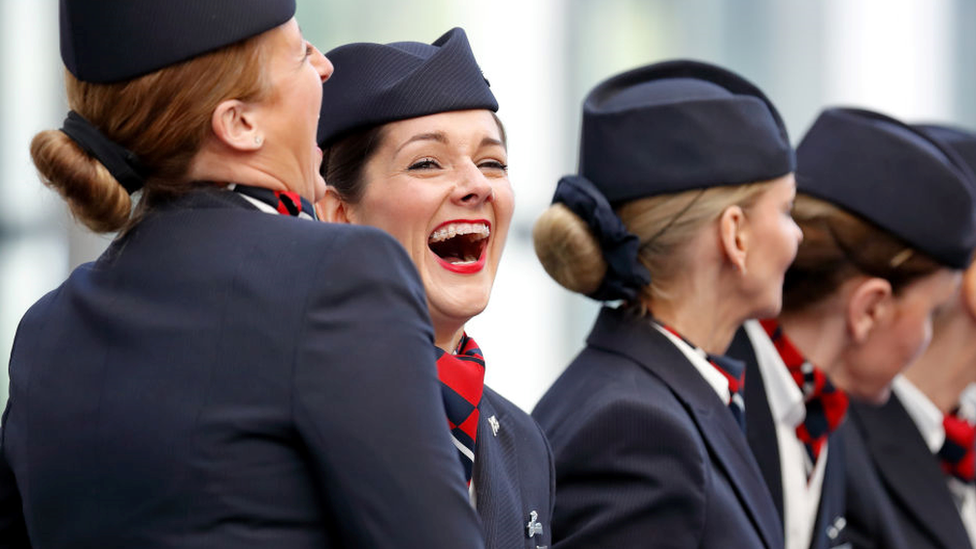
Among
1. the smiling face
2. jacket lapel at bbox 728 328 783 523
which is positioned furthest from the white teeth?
jacket lapel at bbox 728 328 783 523

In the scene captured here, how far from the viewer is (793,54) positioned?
701 centimetres

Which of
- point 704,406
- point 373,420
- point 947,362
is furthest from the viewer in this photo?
point 947,362

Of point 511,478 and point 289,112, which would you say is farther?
point 511,478

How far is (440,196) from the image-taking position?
2.34 m

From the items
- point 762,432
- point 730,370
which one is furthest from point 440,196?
point 762,432

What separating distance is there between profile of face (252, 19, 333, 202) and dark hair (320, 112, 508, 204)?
25.7 inches

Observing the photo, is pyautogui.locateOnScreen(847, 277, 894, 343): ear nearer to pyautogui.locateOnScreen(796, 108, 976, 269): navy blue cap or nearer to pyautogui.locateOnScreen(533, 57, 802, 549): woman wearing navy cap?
pyautogui.locateOnScreen(796, 108, 976, 269): navy blue cap

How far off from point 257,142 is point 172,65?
0.42 feet

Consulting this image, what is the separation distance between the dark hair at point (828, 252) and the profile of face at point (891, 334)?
106 millimetres

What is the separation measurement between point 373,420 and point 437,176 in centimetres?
95

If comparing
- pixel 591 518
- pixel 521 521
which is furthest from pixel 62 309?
pixel 591 518

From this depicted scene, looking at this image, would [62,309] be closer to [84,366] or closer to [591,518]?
[84,366]

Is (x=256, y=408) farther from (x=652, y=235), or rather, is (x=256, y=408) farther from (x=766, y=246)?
(x=766, y=246)

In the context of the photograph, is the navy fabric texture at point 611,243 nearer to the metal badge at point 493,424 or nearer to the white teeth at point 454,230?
the white teeth at point 454,230
